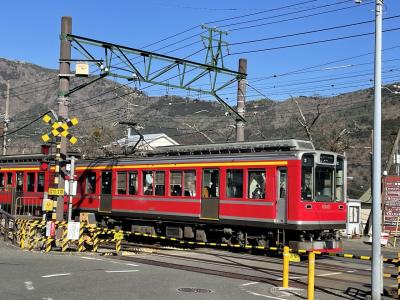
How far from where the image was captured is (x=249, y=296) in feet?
34.2

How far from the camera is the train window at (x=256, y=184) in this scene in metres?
18.2

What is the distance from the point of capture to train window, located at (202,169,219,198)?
19.6 meters

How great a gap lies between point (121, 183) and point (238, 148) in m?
6.53

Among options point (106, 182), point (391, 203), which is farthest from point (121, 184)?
point (391, 203)

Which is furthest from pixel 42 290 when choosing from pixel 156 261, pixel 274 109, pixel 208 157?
pixel 274 109

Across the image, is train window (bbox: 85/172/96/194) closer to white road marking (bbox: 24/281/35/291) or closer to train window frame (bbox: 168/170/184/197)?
train window frame (bbox: 168/170/184/197)

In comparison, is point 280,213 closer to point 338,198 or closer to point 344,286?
point 338,198

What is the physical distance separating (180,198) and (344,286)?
9.47 m

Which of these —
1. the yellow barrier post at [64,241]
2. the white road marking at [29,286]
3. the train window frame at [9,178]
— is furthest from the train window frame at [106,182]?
the white road marking at [29,286]

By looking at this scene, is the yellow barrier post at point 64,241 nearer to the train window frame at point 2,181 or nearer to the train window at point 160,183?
the train window at point 160,183

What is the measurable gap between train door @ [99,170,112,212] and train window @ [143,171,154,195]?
2.37m

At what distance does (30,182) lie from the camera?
95.2ft

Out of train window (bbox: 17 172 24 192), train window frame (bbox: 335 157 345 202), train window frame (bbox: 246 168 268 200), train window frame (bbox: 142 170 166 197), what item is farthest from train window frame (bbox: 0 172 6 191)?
train window frame (bbox: 335 157 345 202)

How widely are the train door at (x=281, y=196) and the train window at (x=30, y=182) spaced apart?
15.5 metres
